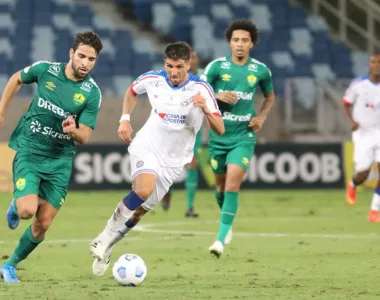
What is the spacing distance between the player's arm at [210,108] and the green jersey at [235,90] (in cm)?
204

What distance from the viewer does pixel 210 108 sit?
9.15 metres

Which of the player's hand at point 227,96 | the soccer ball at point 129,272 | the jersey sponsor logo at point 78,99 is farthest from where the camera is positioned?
the player's hand at point 227,96

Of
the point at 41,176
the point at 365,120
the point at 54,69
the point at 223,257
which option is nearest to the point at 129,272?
the point at 41,176

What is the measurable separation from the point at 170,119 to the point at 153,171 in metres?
0.51

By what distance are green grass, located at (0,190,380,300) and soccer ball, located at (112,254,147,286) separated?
9cm

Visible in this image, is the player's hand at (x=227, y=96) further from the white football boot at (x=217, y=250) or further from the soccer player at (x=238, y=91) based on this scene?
the white football boot at (x=217, y=250)

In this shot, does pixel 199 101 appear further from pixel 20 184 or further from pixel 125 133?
pixel 20 184

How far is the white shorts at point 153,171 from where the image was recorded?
362 inches

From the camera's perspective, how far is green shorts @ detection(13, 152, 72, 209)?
27.9 feet

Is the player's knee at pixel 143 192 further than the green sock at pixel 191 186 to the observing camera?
No

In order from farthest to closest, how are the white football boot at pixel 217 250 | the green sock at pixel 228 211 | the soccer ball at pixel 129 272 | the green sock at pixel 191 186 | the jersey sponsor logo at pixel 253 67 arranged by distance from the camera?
the green sock at pixel 191 186
the jersey sponsor logo at pixel 253 67
the green sock at pixel 228 211
the white football boot at pixel 217 250
the soccer ball at pixel 129 272

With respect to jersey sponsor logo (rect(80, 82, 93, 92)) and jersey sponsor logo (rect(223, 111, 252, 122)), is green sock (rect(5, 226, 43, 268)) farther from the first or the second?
jersey sponsor logo (rect(223, 111, 252, 122))

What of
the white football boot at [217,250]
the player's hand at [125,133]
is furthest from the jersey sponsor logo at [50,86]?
the white football boot at [217,250]

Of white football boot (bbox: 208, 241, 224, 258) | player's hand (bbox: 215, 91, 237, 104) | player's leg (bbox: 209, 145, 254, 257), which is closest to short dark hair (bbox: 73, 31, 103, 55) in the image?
white football boot (bbox: 208, 241, 224, 258)
